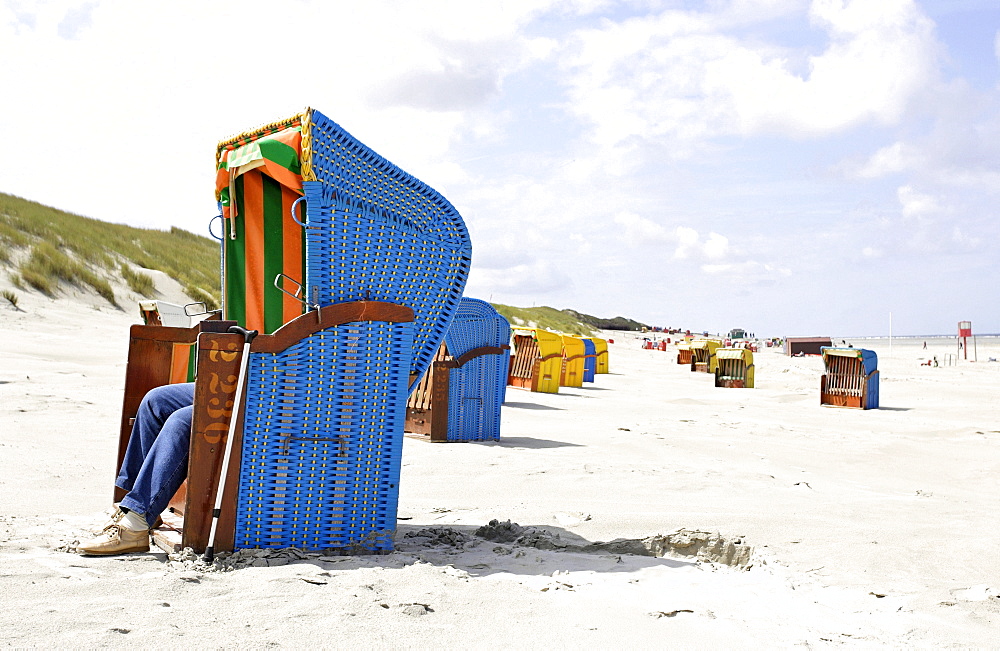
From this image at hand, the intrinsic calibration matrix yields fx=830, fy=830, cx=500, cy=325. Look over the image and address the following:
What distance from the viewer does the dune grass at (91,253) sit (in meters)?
18.5

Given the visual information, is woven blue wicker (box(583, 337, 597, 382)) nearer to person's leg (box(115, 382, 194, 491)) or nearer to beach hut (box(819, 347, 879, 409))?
beach hut (box(819, 347, 879, 409))

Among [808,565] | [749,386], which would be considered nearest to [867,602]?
[808,565]

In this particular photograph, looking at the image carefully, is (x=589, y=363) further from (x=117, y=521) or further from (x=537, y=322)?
(x=537, y=322)

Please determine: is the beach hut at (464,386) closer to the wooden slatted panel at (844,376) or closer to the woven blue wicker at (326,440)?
the woven blue wicker at (326,440)

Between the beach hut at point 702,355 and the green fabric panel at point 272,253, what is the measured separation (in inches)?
897

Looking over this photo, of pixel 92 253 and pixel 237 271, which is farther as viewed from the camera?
pixel 92 253

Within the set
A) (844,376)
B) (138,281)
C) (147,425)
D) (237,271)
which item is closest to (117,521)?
(147,425)

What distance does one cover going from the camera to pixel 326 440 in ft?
11.3

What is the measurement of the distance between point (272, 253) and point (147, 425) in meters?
0.92

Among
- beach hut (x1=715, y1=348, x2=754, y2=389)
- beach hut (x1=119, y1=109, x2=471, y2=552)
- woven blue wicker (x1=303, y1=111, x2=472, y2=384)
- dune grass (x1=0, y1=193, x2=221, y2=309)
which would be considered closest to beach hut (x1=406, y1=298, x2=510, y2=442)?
woven blue wicker (x1=303, y1=111, x2=472, y2=384)

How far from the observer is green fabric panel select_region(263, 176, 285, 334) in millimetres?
3744

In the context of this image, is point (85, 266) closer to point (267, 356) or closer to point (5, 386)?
point (5, 386)

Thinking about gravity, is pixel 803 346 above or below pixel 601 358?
above

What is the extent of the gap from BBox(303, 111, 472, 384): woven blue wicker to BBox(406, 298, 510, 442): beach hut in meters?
3.91
